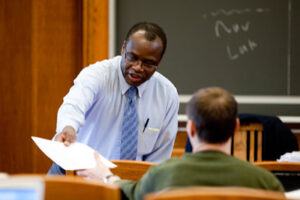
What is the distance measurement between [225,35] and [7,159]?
2095mm

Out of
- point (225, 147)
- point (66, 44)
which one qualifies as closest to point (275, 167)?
point (225, 147)

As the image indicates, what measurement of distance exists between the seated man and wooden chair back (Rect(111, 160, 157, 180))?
44cm

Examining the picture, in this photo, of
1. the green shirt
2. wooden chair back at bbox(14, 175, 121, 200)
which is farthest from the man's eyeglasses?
wooden chair back at bbox(14, 175, 121, 200)

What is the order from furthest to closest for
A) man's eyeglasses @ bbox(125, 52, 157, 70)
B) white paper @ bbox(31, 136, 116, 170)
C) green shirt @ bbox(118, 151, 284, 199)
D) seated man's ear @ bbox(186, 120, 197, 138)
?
man's eyeglasses @ bbox(125, 52, 157, 70) < white paper @ bbox(31, 136, 116, 170) < seated man's ear @ bbox(186, 120, 197, 138) < green shirt @ bbox(118, 151, 284, 199)

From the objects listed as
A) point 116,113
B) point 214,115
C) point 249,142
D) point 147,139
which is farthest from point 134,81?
point 249,142

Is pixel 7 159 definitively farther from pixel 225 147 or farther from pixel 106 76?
pixel 225 147

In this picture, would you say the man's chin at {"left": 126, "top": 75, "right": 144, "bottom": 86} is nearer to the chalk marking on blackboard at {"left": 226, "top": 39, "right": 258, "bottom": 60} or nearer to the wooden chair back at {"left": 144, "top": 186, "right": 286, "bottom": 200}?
the wooden chair back at {"left": 144, "top": 186, "right": 286, "bottom": 200}

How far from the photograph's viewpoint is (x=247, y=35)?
4.47 m

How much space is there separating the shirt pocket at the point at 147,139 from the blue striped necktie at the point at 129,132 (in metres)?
0.04

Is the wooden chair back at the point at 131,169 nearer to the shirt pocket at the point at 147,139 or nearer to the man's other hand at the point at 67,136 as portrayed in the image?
the man's other hand at the point at 67,136

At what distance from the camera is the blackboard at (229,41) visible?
444 cm

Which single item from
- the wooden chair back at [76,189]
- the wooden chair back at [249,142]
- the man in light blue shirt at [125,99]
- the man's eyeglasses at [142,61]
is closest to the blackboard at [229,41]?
the wooden chair back at [249,142]

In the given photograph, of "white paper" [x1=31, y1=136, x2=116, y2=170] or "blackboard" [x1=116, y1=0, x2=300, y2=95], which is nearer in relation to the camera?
"white paper" [x1=31, y1=136, x2=116, y2=170]

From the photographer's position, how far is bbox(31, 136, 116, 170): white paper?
220 cm
